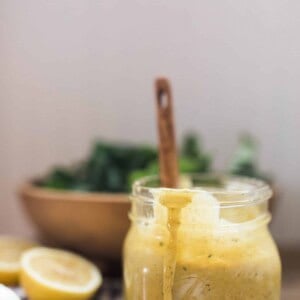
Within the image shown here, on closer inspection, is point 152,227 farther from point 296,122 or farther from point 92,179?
point 296,122

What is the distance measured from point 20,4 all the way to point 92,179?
0.30m

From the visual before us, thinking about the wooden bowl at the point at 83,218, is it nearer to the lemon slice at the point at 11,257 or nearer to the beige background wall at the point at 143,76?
the lemon slice at the point at 11,257

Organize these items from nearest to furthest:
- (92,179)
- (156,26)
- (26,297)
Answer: (26,297), (92,179), (156,26)

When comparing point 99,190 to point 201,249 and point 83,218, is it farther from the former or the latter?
point 201,249

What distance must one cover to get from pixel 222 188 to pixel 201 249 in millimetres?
164

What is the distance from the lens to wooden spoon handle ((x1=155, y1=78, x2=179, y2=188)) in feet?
2.08

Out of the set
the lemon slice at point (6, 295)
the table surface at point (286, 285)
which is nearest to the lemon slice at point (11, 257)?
the table surface at point (286, 285)

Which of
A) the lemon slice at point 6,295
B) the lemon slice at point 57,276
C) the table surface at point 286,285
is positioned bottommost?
the table surface at point 286,285

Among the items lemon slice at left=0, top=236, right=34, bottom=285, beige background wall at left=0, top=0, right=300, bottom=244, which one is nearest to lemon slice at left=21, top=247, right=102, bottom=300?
lemon slice at left=0, top=236, right=34, bottom=285

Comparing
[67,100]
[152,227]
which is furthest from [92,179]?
[152,227]

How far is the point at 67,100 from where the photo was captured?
973 mm

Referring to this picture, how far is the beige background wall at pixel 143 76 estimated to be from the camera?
937 millimetres

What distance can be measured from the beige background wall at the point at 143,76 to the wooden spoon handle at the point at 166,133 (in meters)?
0.32

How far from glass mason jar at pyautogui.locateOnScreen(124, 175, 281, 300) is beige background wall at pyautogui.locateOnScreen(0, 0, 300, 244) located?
0.37 meters
